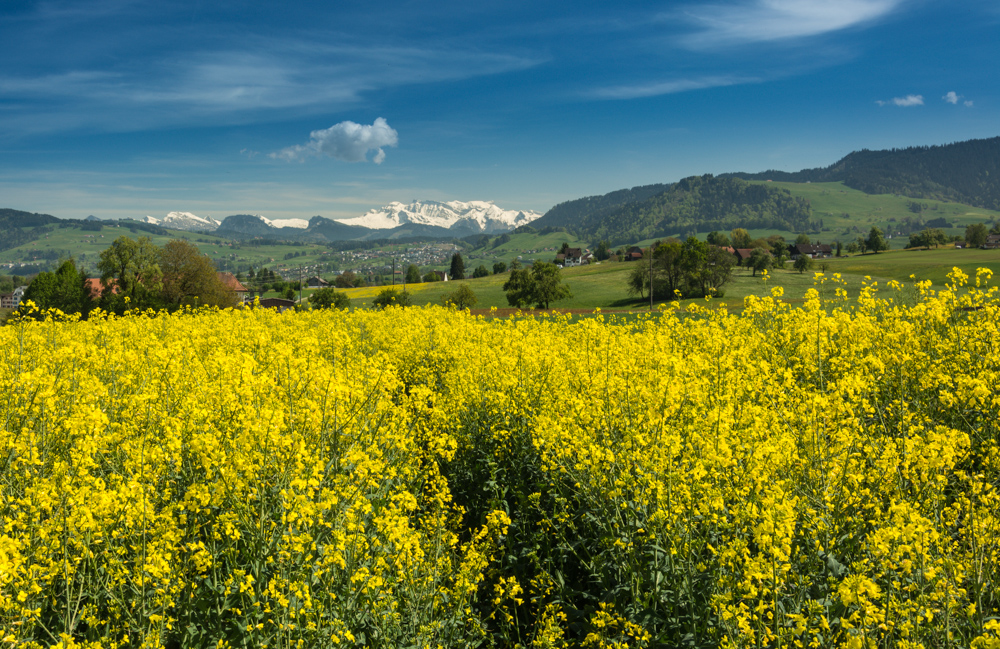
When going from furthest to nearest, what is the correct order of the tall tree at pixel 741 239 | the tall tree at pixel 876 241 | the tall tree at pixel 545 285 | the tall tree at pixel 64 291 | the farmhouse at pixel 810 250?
the farmhouse at pixel 810 250, the tall tree at pixel 741 239, the tall tree at pixel 876 241, the tall tree at pixel 64 291, the tall tree at pixel 545 285

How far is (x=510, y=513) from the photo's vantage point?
26.9ft

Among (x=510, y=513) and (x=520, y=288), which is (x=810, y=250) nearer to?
(x=520, y=288)

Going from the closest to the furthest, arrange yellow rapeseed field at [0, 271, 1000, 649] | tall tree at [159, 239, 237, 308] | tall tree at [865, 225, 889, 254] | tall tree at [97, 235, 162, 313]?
1. yellow rapeseed field at [0, 271, 1000, 649]
2. tall tree at [97, 235, 162, 313]
3. tall tree at [159, 239, 237, 308]
4. tall tree at [865, 225, 889, 254]

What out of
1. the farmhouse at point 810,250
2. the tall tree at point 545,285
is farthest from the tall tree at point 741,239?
the tall tree at point 545,285

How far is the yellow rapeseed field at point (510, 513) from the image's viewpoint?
4316 millimetres

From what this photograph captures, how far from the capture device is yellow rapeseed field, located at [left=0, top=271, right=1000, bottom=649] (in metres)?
4.32

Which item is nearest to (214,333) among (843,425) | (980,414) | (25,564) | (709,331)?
(25,564)

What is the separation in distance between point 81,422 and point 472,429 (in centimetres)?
541

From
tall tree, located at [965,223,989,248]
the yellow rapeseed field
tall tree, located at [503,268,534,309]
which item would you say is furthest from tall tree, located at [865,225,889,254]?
the yellow rapeseed field

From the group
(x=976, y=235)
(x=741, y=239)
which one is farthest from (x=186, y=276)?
(x=976, y=235)

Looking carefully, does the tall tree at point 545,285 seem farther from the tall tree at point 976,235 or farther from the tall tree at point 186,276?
the tall tree at point 976,235

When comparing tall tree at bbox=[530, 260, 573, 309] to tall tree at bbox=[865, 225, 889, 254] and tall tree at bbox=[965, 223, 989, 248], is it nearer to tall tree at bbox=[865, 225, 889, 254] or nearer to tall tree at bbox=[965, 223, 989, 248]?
tall tree at bbox=[865, 225, 889, 254]

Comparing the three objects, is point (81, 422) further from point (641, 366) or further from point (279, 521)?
point (641, 366)

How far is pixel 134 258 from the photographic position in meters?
72.2
